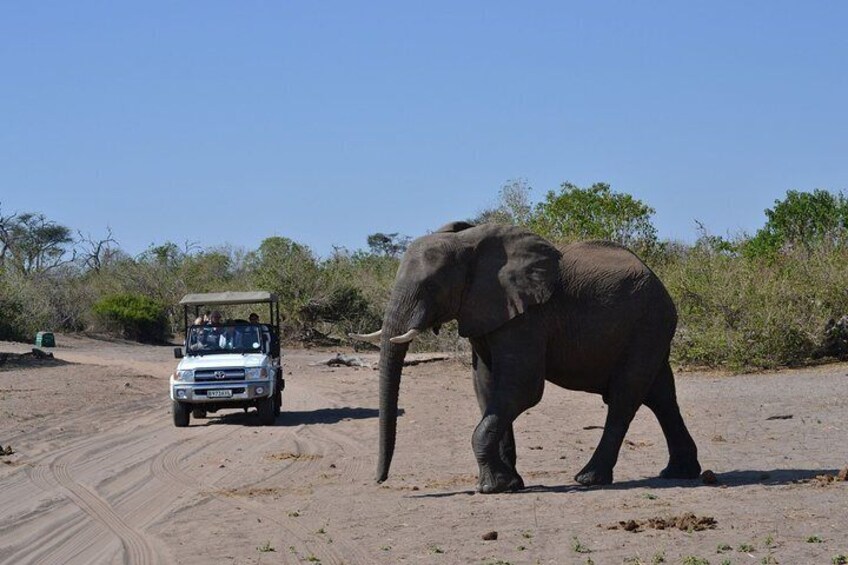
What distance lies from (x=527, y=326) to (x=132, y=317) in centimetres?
4229

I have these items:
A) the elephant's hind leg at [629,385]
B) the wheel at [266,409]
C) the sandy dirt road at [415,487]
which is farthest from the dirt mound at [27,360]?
the elephant's hind leg at [629,385]

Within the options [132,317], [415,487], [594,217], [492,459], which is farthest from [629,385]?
[132,317]

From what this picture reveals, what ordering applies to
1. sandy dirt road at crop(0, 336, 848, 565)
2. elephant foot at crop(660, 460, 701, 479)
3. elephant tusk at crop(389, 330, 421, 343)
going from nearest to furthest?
sandy dirt road at crop(0, 336, 848, 565), elephant tusk at crop(389, 330, 421, 343), elephant foot at crop(660, 460, 701, 479)

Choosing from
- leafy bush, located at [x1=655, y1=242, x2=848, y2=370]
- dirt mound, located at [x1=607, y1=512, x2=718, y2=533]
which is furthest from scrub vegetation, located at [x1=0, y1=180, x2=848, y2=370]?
dirt mound, located at [x1=607, y1=512, x2=718, y2=533]

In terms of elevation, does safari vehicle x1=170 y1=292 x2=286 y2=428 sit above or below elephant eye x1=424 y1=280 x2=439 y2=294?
below

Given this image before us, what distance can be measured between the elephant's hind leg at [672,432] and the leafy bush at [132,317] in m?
41.6

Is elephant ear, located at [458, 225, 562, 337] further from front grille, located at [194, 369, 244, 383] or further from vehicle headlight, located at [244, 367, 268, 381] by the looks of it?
front grille, located at [194, 369, 244, 383]

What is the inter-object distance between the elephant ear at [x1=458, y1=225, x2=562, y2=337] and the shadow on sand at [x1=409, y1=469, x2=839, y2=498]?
5.41 feet

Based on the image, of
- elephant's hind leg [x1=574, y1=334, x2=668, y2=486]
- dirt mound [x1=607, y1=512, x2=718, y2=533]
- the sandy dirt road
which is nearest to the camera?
the sandy dirt road

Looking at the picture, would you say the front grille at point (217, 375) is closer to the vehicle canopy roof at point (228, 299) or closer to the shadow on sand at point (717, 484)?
the vehicle canopy roof at point (228, 299)

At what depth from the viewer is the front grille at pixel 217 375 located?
795 inches

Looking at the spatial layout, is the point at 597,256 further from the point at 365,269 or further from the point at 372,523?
the point at 365,269

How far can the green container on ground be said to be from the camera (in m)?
44.8

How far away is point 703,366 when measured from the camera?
27.3m
